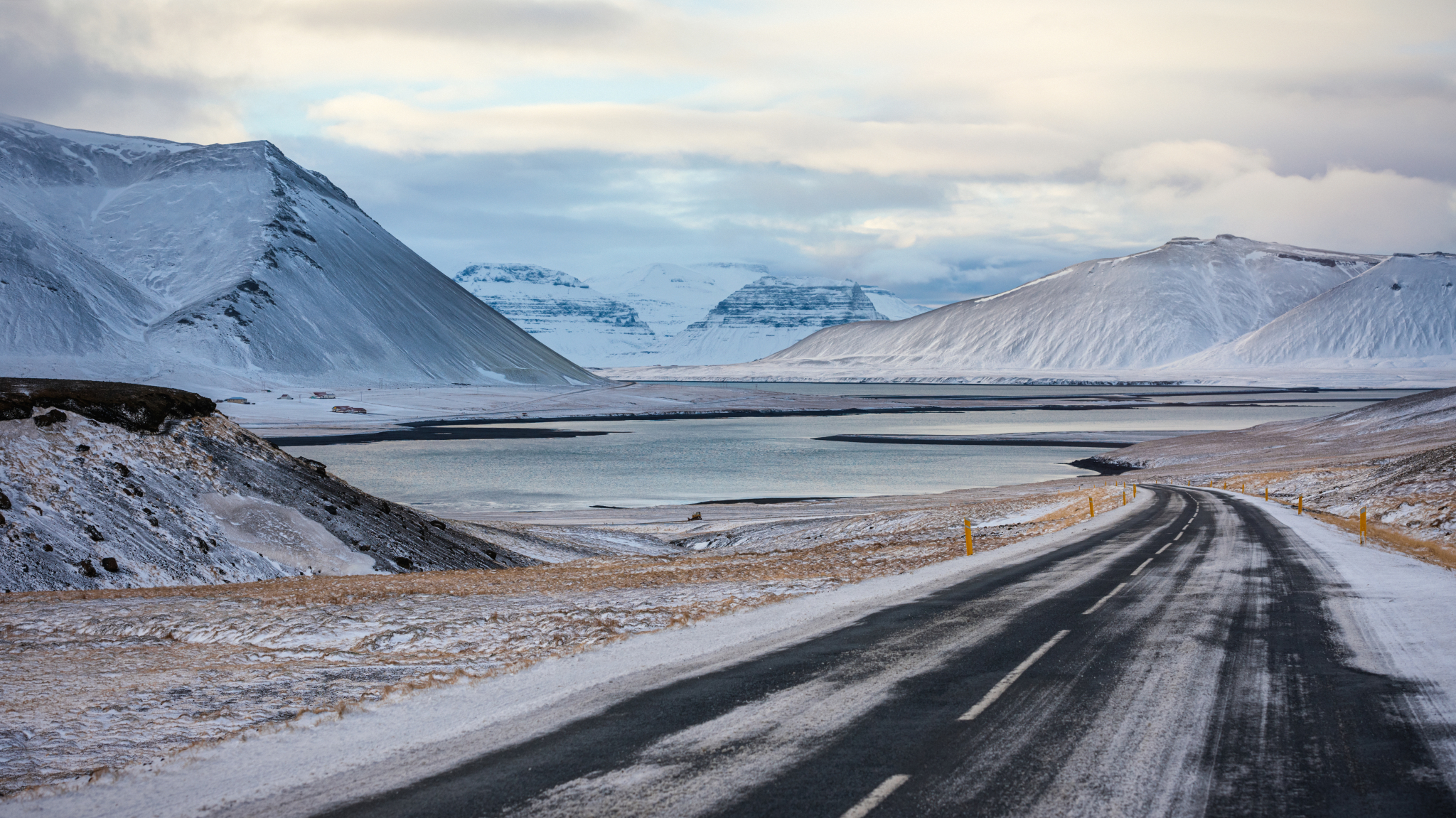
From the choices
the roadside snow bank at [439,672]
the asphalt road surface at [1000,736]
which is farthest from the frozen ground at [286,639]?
the asphalt road surface at [1000,736]

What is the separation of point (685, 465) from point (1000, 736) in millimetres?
71950

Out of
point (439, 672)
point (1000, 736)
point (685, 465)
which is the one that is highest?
point (1000, 736)

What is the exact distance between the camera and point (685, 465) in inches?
3162

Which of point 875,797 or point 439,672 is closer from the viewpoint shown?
point 875,797

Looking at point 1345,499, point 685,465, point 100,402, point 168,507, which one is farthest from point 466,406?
point 168,507

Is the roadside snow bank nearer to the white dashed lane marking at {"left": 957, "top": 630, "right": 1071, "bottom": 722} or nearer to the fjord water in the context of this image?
the white dashed lane marking at {"left": 957, "top": 630, "right": 1071, "bottom": 722}

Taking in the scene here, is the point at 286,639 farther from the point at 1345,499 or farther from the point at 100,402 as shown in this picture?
the point at 1345,499

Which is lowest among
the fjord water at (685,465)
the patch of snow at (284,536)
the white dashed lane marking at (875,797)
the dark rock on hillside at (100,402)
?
the fjord water at (685,465)

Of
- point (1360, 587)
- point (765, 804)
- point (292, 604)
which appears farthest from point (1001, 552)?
point (765, 804)

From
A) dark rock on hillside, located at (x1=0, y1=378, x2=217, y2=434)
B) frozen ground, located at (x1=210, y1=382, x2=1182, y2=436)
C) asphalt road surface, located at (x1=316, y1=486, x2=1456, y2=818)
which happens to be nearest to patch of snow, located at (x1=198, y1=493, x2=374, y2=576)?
dark rock on hillside, located at (x1=0, y1=378, x2=217, y2=434)

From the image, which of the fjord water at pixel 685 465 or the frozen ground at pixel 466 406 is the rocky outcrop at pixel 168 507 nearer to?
the fjord water at pixel 685 465

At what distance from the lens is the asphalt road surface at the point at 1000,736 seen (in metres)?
7.23

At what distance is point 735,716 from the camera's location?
30.2 feet

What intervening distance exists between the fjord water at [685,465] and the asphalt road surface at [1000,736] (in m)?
44.1
